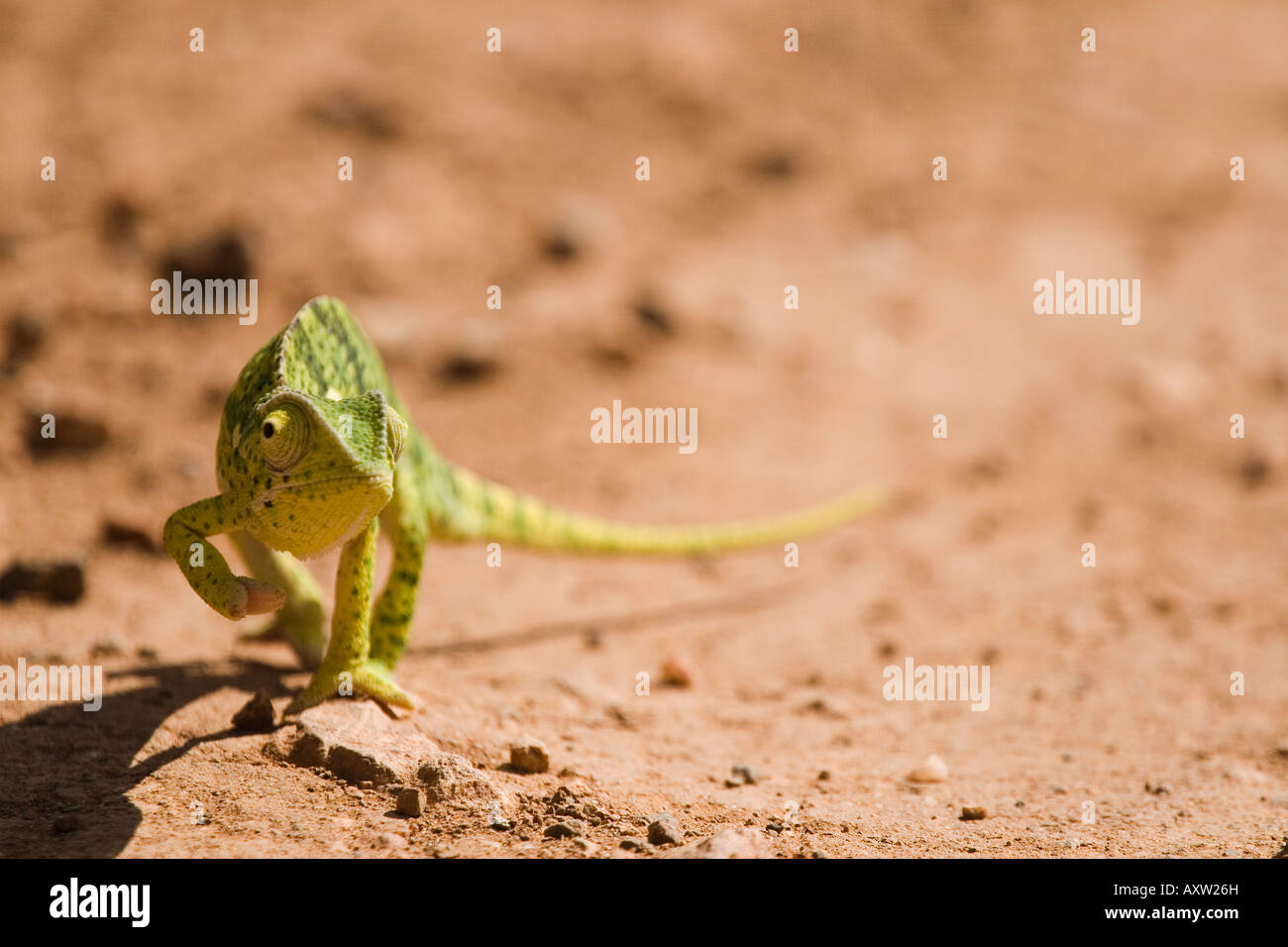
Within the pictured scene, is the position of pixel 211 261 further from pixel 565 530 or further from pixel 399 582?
pixel 399 582

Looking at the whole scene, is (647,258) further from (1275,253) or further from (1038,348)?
(1275,253)

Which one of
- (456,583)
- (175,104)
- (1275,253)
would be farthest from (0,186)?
(1275,253)

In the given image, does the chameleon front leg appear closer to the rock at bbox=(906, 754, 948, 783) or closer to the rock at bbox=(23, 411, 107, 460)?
the rock at bbox=(906, 754, 948, 783)

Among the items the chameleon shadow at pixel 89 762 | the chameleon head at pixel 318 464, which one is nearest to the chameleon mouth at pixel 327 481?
the chameleon head at pixel 318 464

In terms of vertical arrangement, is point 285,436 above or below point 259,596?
above

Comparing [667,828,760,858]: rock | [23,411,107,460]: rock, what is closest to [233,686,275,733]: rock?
[667,828,760,858]: rock

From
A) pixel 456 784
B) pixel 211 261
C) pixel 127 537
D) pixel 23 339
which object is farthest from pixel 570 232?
pixel 456 784

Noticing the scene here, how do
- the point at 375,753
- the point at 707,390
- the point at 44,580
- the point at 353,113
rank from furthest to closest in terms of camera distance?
the point at 353,113
the point at 707,390
the point at 44,580
the point at 375,753
